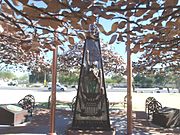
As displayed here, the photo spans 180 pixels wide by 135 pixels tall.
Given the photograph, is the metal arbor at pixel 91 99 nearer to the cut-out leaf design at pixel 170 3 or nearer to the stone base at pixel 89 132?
the stone base at pixel 89 132

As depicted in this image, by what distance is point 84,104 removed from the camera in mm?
9859

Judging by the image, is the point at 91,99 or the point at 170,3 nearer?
the point at 170,3

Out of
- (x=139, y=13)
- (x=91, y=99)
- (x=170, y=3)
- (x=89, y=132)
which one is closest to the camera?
(x=170, y=3)

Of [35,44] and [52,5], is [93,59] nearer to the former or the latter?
[35,44]

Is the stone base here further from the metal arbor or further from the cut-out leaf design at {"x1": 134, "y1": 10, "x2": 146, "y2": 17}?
the cut-out leaf design at {"x1": 134, "y1": 10, "x2": 146, "y2": 17}

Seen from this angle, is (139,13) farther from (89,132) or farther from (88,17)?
(89,132)

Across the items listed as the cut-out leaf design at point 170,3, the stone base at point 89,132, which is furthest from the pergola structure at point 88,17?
the stone base at point 89,132

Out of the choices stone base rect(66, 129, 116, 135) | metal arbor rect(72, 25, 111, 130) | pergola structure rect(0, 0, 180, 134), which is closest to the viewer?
pergola structure rect(0, 0, 180, 134)

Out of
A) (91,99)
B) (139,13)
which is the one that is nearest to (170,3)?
(139,13)

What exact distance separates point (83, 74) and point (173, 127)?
4.55m

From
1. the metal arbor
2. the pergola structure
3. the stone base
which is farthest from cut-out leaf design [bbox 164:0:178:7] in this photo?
the metal arbor

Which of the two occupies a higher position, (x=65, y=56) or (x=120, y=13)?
(x=65, y=56)

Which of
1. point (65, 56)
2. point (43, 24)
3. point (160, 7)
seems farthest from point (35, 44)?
point (65, 56)

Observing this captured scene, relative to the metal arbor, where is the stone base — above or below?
below
